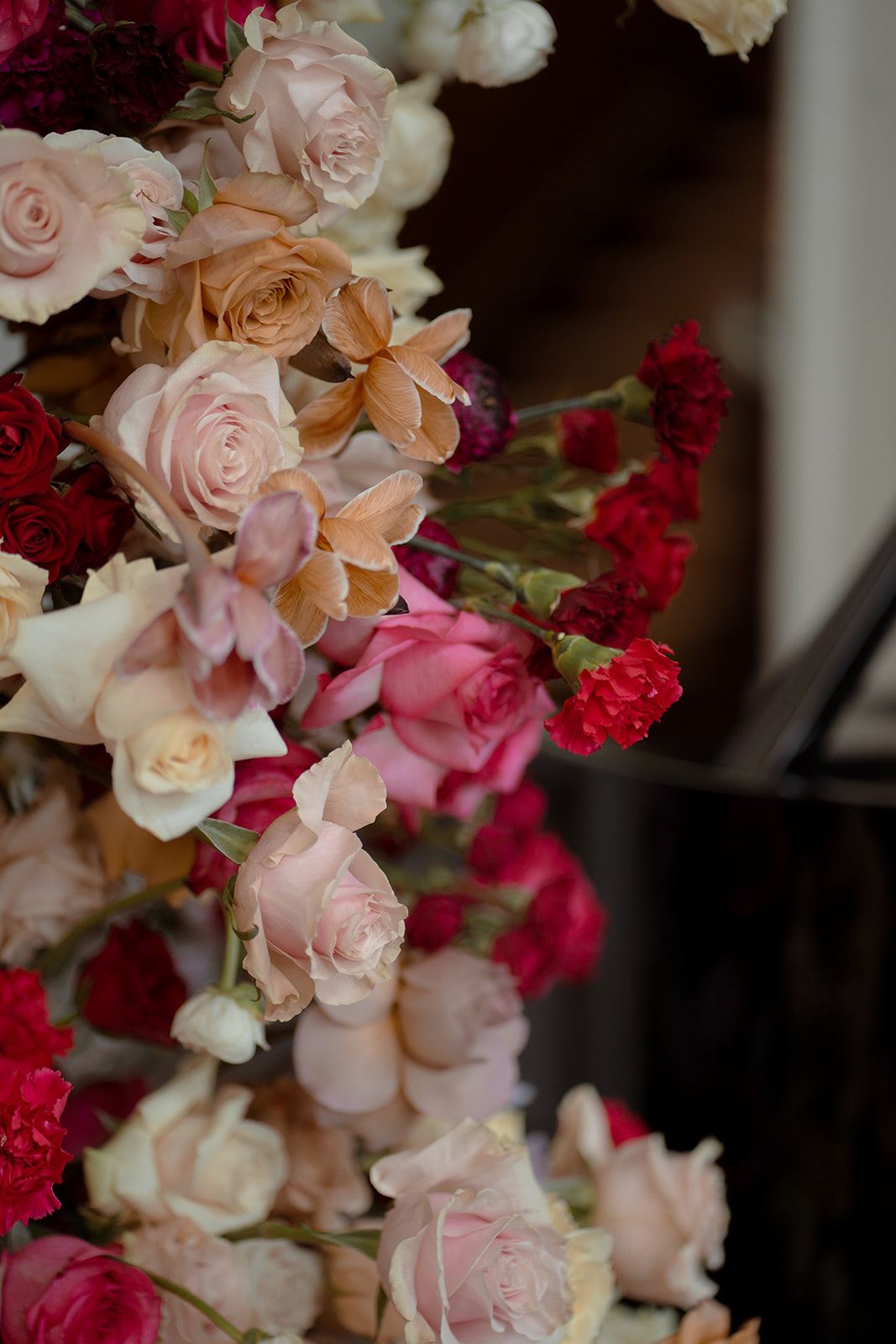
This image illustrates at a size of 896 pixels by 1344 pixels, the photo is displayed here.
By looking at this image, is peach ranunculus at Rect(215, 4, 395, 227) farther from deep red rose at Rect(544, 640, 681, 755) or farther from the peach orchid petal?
deep red rose at Rect(544, 640, 681, 755)

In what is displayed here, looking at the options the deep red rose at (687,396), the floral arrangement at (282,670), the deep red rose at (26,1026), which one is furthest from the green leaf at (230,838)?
the deep red rose at (687,396)

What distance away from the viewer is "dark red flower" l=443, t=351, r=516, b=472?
42cm

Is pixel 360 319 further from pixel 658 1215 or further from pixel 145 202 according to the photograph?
pixel 658 1215

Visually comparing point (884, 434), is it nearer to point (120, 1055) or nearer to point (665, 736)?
point (665, 736)

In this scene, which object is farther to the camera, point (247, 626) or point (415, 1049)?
point (415, 1049)

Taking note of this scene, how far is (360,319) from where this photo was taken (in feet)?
1.12

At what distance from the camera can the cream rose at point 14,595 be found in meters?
0.29

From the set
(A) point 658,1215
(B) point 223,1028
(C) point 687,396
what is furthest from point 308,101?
(A) point 658,1215

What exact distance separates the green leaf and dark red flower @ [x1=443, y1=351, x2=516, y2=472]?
0.16 m

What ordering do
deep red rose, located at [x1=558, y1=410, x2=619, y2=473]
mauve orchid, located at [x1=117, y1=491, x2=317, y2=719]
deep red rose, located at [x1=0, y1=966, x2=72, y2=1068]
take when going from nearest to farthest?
mauve orchid, located at [x1=117, y1=491, x2=317, y2=719]
deep red rose, located at [x1=0, y1=966, x2=72, y2=1068]
deep red rose, located at [x1=558, y1=410, x2=619, y2=473]

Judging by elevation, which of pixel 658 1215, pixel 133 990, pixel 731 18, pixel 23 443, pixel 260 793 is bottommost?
pixel 658 1215

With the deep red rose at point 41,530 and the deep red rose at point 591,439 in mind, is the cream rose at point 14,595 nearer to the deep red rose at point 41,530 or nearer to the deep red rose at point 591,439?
the deep red rose at point 41,530

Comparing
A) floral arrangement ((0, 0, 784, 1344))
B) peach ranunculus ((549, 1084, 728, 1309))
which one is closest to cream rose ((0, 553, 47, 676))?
floral arrangement ((0, 0, 784, 1344))

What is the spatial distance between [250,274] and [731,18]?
187 millimetres
